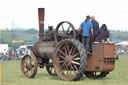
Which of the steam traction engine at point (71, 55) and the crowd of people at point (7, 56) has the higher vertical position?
the steam traction engine at point (71, 55)

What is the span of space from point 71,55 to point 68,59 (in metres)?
0.20

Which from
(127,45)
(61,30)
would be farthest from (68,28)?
(127,45)

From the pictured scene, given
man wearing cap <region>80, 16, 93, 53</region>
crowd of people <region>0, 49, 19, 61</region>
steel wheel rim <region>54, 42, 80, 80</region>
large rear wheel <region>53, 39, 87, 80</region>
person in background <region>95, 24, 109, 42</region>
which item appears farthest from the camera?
crowd of people <region>0, 49, 19, 61</region>

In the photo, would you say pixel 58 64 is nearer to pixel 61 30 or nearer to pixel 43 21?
pixel 61 30

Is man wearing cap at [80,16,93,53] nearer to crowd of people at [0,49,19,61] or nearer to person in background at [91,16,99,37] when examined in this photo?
person in background at [91,16,99,37]

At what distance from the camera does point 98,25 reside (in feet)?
50.3

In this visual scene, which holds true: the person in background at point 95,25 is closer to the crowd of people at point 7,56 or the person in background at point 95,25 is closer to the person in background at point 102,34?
the person in background at point 102,34

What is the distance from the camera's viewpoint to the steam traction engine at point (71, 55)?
14.1m

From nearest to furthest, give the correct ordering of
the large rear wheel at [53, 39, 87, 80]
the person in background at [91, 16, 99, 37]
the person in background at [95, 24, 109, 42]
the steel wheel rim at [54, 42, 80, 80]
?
the large rear wheel at [53, 39, 87, 80] → the steel wheel rim at [54, 42, 80, 80] → the person in background at [95, 24, 109, 42] → the person in background at [91, 16, 99, 37]

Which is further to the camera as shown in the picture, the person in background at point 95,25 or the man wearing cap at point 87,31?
the person in background at point 95,25

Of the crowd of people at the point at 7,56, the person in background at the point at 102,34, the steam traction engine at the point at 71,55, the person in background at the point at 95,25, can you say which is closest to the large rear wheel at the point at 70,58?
the steam traction engine at the point at 71,55

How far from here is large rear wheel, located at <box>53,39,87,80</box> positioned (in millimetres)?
13891

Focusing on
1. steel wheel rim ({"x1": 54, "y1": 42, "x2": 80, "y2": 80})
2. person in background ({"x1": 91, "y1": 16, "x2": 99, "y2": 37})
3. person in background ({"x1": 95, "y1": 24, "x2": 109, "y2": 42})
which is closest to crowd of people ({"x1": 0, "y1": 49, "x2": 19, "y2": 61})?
→ steel wheel rim ({"x1": 54, "y1": 42, "x2": 80, "y2": 80})

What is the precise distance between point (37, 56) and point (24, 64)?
0.67 meters
